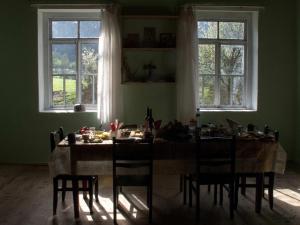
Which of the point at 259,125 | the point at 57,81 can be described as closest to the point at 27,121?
the point at 57,81

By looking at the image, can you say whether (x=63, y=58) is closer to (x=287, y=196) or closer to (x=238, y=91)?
(x=238, y=91)

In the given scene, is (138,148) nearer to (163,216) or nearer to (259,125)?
(163,216)

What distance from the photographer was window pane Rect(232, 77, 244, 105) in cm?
652

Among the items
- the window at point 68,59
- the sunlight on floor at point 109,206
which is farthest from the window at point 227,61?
the sunlight on floor at point 109,206

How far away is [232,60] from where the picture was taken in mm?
6492

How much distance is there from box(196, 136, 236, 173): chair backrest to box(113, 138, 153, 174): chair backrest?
44 centimetres

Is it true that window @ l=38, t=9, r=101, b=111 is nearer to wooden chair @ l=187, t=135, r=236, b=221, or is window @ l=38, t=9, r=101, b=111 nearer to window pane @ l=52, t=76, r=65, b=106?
window pane @ l=52, t=76, r=65, b=106

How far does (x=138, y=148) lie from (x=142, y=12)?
287 cm

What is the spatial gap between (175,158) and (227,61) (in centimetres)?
300

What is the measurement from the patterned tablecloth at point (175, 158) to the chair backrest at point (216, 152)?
0.43ft

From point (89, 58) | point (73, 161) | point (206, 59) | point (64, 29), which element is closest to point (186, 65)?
point (206, 59)

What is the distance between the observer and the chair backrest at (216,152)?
378cm

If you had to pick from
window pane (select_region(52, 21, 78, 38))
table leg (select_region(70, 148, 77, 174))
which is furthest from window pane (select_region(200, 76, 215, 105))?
table leg (select_region(70, 148, 77, 174))

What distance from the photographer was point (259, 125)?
20.7ft
